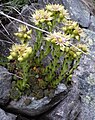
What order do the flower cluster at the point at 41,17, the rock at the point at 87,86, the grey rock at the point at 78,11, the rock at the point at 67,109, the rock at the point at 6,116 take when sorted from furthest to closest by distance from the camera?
the grey rock at the point at 78,11
the rock at the point at 87,86
the rock at the point at 67,109
the rock at the point at 6,116
the flower cluster at the point at 41,17

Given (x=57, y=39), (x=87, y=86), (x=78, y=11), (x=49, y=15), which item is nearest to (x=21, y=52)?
(x=57, y=39)

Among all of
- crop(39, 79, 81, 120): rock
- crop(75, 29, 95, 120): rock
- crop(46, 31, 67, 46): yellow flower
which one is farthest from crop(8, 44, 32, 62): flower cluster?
crop(75, 29, 95, 120): rock

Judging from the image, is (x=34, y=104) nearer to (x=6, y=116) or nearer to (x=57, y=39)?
(x=6, y=116)

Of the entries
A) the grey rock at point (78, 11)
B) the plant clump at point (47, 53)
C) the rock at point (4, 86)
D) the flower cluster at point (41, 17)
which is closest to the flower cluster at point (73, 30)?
the plant clump at point (47, 53)

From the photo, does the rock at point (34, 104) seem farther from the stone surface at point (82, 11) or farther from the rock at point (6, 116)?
the stone surface at point (82, 11)

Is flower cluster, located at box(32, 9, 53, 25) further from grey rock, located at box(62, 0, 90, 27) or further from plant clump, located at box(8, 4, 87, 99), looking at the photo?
grey rock, located at box(62, 0, 90, 27)

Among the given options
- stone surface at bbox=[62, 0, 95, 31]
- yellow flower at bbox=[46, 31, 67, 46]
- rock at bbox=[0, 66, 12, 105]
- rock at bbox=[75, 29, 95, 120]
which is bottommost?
rock at bbox=[75, 29, 95, 120]

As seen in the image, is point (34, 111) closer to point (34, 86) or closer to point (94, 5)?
point (34, 86)
